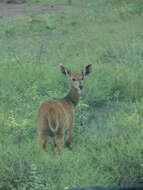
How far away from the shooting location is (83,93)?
9445mm

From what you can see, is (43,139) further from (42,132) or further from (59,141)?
(59,141)

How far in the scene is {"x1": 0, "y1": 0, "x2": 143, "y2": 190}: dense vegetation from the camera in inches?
241

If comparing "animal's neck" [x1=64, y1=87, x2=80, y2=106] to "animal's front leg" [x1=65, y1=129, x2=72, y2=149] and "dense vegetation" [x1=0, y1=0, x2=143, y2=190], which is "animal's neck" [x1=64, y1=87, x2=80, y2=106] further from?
"animal's front leg" [x1=65, y1=129, x2=72, y2=149]

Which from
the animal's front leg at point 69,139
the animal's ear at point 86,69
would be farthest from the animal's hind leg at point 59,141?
the animal's ear at point 86,69

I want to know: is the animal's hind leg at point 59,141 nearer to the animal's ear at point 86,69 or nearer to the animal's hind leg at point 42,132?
the animal's hind leg at point 42,132

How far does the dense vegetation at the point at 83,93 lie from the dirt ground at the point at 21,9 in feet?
3.21

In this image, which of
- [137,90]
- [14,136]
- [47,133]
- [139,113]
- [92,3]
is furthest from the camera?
[92,3]

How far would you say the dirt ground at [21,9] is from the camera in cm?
1927

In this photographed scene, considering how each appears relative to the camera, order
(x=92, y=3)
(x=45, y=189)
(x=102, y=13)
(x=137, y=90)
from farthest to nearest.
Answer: (x=92, y=3), (x=102, y=13), (x=137, y=90), (x=45, y=189)

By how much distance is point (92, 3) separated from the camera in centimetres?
2017

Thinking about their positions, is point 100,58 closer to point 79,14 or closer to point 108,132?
point 108,132

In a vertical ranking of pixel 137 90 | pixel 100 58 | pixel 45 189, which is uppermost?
pixel 100 58

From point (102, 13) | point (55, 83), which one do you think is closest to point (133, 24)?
point (102, 13)

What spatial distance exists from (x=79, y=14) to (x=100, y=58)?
244 inches
